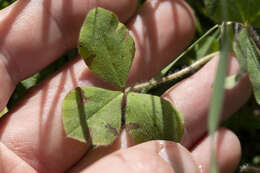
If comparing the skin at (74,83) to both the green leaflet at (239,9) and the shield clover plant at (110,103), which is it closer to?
the shield clover plant at (110,103)

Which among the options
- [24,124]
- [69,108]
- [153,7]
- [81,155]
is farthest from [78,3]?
[81,155]

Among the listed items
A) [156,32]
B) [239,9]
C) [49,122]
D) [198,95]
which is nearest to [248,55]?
[239,9]

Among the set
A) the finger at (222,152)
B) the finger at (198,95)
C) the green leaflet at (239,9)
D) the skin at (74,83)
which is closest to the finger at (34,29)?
the skin at (74,83)

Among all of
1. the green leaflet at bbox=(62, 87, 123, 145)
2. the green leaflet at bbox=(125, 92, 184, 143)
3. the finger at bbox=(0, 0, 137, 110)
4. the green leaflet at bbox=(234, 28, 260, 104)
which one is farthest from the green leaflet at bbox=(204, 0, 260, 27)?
the green leaflet at bbox=(62, 87, 123, 145)

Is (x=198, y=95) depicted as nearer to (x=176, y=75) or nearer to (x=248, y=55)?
(x=176, y=75)

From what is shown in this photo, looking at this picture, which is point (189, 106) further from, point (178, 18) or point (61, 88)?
point (61, 88)

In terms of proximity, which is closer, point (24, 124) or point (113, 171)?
point (113, 171)
